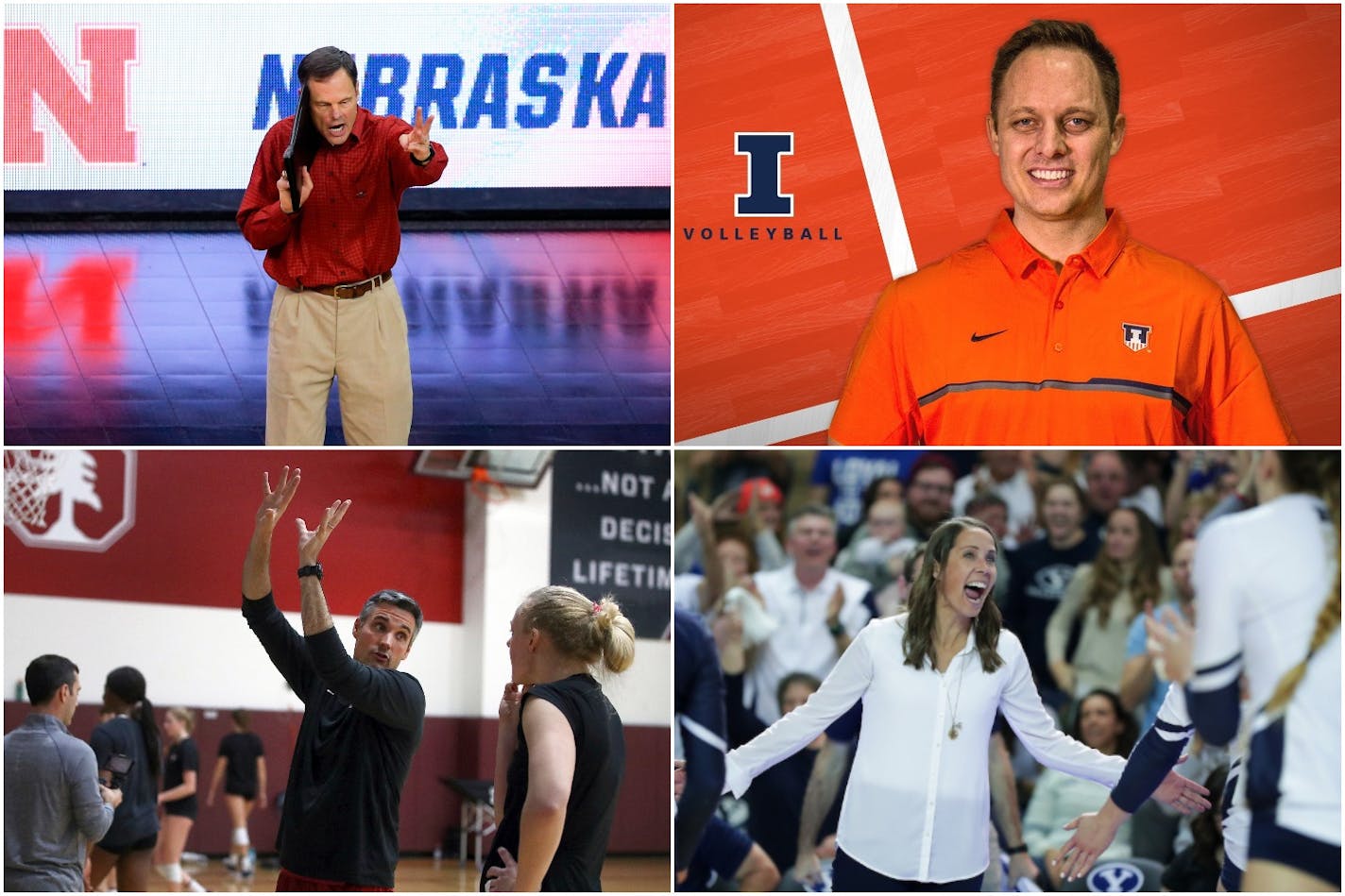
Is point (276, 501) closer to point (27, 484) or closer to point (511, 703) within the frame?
point (27, 484)

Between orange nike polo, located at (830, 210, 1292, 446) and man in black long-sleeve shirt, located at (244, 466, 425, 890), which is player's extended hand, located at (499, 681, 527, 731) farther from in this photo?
orange nike polo, located at (830, 210, 1292, 446)

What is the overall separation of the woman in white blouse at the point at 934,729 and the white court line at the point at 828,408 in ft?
1.58

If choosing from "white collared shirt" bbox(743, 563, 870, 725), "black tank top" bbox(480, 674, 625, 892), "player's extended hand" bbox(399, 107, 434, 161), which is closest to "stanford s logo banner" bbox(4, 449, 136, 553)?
"player's extended hand" bbox(399, 107, 434, 161)

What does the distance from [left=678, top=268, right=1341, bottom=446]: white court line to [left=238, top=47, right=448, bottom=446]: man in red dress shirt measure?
0.92 m

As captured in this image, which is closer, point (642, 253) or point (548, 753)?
point (548, 753)

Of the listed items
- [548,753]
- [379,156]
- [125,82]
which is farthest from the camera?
[125,82]

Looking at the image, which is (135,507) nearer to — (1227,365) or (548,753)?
(548,753)

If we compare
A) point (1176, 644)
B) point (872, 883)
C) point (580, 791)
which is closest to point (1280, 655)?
point (1176, 644)

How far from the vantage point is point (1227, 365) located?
4438 millimetres

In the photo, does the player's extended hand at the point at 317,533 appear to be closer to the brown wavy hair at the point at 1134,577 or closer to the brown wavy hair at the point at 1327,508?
the brown wavy hair at the point at 1134,577

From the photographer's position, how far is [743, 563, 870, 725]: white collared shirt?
449 centimetres

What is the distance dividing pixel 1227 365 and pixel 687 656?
1.70 metres

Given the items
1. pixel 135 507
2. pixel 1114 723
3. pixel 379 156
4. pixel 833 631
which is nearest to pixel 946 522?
pixel 833 631

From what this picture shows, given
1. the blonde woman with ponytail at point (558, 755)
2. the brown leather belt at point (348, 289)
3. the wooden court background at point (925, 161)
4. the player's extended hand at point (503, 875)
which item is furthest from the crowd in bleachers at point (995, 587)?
the player's extended hand at point (503, 875)
